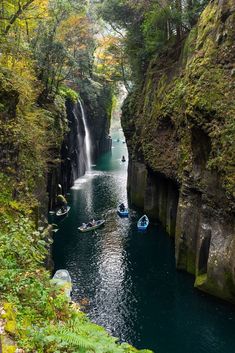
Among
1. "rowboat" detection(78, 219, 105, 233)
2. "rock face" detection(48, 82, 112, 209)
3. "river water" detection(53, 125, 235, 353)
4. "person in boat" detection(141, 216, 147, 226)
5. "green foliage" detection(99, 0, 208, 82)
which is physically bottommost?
"river water" detection(53, 125, 235, 353)

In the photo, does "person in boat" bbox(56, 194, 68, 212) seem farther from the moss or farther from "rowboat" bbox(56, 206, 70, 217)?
the moss

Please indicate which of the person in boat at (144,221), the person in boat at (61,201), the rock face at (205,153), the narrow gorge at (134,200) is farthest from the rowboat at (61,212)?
the rock face at (205,153)

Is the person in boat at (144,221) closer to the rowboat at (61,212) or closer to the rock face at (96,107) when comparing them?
the rowboat at (61,212)

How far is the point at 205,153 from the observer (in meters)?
24.8

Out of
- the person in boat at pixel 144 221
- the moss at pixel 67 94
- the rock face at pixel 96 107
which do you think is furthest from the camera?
the rock face at pixel 96 107

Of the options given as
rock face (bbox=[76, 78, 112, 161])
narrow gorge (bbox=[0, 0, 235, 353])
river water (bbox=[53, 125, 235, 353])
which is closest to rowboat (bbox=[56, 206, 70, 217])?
narrow gorge (bbox=[0, 0, 235, 353])

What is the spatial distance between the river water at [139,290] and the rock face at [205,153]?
5.41ft

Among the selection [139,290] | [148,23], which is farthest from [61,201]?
[148,23]

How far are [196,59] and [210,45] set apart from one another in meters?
1.41

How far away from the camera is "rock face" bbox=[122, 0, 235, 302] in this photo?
2184 centimetres

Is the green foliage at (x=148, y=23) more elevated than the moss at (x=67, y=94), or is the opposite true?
the green foliage at (x=148, y=23)

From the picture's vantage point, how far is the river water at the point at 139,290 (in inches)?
736

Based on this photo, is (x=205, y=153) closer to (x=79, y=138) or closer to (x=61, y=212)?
(x=61, y=212)

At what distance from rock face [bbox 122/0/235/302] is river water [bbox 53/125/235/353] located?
5.41ft
